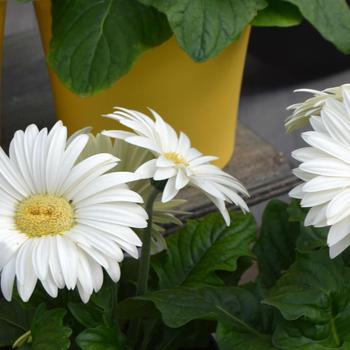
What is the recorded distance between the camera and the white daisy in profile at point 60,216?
0.49 meters

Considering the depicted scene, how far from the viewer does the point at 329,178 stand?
508mm

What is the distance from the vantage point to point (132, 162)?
2.06 ft

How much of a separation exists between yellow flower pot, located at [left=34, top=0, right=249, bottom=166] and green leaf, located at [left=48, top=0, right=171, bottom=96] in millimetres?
66

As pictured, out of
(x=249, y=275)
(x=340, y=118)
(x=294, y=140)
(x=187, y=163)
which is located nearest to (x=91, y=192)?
(x=187, y=163)

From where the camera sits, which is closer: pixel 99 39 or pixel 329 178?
pixel 329 178

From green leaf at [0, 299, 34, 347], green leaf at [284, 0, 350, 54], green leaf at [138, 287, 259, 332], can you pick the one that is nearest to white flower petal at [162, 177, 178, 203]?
green leaf at [138, 287, 259, 332]

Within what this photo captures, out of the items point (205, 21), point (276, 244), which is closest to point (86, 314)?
point (276, 244)

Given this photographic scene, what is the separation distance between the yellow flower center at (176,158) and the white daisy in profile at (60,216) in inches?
1.7

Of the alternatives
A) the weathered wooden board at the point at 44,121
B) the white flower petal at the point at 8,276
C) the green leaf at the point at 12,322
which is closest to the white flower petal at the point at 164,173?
the white flower petal at the point at 8,276

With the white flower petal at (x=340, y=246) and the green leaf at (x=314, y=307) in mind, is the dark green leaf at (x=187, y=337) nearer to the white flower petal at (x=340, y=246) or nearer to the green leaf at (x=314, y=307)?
the green leaf at (x=314, y=307)

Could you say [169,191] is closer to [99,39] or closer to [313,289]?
[313,289]

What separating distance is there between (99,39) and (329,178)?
0.42 m

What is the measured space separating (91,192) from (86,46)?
35cm

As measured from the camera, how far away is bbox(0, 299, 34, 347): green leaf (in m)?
0.68
